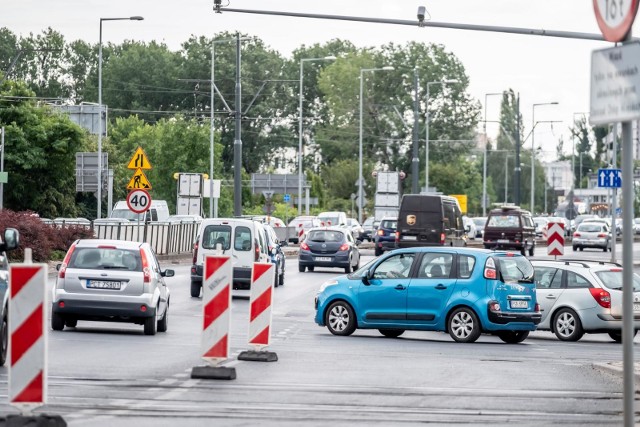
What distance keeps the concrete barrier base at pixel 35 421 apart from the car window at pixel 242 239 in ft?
81.2

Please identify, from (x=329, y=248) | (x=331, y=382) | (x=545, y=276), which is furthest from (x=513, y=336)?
(x=329, y=248)

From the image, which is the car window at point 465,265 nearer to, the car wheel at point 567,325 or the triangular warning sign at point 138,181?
the car wheel at point 567,325

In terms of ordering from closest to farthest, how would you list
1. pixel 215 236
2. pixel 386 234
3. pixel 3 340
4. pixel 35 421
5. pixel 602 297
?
pixel 35 421 → pixel 3 340 → pixel 602 297 → pixel 215 236 → pixel 386 234

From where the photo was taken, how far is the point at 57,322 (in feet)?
78.4

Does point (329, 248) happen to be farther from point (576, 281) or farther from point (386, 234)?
point (576, 281)

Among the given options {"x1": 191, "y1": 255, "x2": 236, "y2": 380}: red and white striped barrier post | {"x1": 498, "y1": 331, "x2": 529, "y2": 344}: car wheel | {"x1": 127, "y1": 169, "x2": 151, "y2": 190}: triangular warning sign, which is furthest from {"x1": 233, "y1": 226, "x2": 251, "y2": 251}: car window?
{"x1": 191, "y1": 255, "x2": 236, "y2": 380}: red and white striped barrier post

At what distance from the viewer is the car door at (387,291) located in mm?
24797

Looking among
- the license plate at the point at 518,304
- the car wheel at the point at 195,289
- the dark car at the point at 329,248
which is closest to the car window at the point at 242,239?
the car wheel at the point at 195,289

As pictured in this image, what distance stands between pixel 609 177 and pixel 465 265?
17.0 m

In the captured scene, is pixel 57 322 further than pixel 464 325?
No

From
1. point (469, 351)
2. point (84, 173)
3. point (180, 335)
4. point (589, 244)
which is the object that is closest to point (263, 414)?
point (469, 351)

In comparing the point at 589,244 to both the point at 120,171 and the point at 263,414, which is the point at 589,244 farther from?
the point at 263,414

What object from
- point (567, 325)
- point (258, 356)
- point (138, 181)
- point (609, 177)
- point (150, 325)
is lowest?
point (567, 325)

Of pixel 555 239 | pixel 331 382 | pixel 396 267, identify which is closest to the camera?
pixel 331 382
